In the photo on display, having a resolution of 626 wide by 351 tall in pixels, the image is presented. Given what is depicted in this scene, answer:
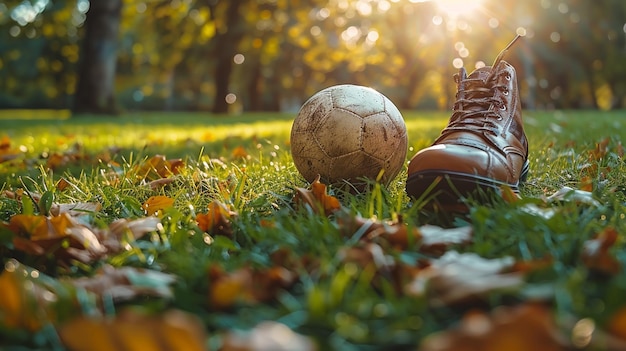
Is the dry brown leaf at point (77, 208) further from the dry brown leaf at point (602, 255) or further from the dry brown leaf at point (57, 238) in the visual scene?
the dry brown leaf at point (602, 255)

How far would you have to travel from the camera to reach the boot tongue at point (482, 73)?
280 centimetres

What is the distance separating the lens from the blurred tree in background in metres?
17.4

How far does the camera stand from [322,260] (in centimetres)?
145

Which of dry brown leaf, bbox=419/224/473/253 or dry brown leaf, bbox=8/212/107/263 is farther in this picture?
dry brown leaf, bbox=8/212/107/263

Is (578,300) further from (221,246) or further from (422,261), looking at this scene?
(221,246)

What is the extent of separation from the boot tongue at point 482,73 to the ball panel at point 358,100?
0.47 meters

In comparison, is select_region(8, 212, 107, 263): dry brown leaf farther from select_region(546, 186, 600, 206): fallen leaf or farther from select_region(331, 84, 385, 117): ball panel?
select_region(546, 186, 600, 206): fallen leaf

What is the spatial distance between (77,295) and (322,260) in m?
0.59

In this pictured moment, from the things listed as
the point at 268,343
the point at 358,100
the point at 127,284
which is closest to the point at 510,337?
the point at 268,343

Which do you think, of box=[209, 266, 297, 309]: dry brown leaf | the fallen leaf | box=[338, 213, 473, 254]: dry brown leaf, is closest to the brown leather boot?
the fallen leaf

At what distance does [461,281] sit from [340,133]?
1.68 meters

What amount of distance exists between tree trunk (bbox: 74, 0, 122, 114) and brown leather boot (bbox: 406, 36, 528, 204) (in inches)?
506

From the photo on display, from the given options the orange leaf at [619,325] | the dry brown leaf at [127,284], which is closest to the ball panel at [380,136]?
the dry brown leaf at [127,284]

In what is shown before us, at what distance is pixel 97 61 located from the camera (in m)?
14.1
